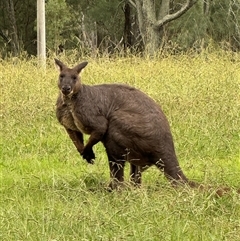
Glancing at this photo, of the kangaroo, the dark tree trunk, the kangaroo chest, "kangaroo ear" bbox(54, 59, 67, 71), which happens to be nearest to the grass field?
the kangaroo

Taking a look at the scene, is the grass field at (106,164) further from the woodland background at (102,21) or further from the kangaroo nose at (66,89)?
the woodland background at (102,21)

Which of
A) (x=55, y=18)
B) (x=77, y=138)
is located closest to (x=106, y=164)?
(x=77, y=138)

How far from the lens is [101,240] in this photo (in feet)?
13.3

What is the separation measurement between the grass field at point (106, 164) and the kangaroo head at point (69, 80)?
29.6 inches

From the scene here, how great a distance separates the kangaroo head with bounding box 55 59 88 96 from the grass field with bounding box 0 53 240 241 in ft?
2.47

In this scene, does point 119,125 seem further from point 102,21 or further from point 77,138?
point 102,21

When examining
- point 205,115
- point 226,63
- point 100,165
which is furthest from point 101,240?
point 226,63

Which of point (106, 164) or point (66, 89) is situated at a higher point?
point (66, 89)

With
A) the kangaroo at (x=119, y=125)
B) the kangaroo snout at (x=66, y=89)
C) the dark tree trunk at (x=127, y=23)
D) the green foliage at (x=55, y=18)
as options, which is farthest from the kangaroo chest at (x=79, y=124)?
the dark tree trunk at (x=127, y=23)

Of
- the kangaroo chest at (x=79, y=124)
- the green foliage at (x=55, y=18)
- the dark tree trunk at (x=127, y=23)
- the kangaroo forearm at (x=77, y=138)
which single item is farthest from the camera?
the dark tree trunk at (x=127, y=23)

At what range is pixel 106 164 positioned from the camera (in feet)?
22.2

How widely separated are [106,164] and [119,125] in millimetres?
1122

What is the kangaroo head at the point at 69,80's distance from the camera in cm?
593

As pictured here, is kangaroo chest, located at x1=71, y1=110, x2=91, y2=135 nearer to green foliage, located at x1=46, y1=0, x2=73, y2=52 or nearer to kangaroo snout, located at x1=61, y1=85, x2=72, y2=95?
kangaroo snout, located at x1=61, y1=85, x2=72, y2=95
